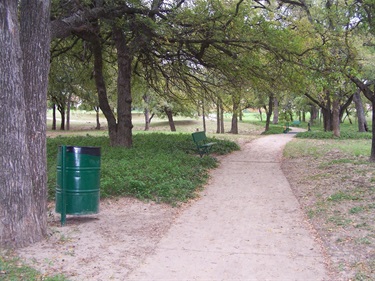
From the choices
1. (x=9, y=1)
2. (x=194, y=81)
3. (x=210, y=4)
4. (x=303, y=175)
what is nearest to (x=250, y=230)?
(x=9, y=1)

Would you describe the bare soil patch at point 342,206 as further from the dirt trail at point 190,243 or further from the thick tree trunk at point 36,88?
the thick tree trunk at point 36,88

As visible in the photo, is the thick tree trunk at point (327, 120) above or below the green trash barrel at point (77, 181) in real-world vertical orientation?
above

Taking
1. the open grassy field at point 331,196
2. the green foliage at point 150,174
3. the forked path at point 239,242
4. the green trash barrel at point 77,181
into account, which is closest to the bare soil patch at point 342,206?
the open grassy field at point 331,196

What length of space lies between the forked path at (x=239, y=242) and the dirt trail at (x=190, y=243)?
0.01m

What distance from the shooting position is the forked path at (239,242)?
15.4 ft

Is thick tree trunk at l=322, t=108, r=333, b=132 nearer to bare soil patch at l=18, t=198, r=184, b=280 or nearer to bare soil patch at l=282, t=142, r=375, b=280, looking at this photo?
bare soil patch at l=282, t=142, r=375, b=280

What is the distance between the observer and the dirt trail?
471 cm

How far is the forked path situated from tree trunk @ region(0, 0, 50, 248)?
1.72 m

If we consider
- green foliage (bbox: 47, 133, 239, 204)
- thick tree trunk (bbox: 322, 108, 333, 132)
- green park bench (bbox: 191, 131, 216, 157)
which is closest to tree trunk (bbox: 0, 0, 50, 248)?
green foliage (bbox: 47, 133, 239, 204)

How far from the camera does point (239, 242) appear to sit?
5824 mm

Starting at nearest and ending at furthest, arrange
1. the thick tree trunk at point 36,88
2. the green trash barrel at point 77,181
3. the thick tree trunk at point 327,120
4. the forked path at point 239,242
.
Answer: the forked path at point 239,242 < the thick tree trunk at point 36,88 < the green trash barrel at point 77,181 < the thick tree trunk at point 327,120

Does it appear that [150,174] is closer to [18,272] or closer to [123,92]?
[18,272]

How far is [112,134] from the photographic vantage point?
1517 centimetres

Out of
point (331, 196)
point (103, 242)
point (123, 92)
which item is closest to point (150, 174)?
point (103, 242)
